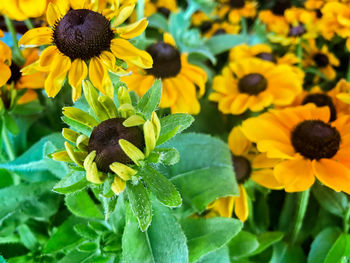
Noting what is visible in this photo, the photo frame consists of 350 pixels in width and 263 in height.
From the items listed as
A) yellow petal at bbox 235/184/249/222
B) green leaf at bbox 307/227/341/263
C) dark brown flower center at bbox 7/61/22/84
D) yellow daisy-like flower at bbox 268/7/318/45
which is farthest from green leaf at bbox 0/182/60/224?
yellow daisy-like flower at bbox 268/7/318/45

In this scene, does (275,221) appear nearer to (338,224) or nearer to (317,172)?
(338,224)

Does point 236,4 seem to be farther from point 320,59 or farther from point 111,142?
point 111,142

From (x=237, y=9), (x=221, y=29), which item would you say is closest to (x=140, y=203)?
(x=221, y=29)

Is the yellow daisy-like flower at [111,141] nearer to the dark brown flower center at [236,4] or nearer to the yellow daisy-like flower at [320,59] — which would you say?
the yellow daisy-like flower at [320,59]

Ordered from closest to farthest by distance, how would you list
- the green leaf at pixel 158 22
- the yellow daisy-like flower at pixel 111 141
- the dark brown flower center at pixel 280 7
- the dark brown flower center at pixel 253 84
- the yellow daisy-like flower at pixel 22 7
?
the yellow daisy-like flower at pixel 111 141 < the yellow daisy-like flower at pixel 22 7 < the dark brown flower center at pixel 253 84 < the green leaf at pixel 158 22 < the dark brown flower center at pixel 280 7

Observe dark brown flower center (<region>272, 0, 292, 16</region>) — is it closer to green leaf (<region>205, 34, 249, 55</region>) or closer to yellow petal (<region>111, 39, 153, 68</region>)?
green leaf (<region>205, 34, 249, 55</region>)

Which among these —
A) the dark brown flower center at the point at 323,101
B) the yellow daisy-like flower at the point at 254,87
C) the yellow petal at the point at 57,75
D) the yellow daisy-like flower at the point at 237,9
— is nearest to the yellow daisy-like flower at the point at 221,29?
the yellow daisy-like flower at the point at 237,9
